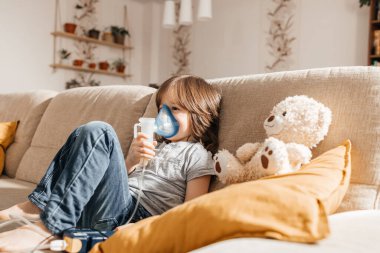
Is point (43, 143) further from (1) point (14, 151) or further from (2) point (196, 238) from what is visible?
(2) point (196, 238)

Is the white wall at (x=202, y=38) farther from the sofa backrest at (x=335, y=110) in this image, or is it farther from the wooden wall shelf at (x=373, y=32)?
the sofa backrest at (x=335, y=110)

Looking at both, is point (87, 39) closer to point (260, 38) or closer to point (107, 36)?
point (107, 36)

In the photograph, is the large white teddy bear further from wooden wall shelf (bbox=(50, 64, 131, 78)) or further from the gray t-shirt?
wooden wall shelf (bbox=(50, 64, 131, 78))

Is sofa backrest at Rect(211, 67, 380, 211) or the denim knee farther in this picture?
the denim knee

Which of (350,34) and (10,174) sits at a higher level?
(350,34)

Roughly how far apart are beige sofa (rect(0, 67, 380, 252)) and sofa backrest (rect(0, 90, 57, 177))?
0.51 feet

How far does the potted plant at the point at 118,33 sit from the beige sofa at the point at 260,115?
3215 millimetres

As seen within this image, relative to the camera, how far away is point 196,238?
797 mm

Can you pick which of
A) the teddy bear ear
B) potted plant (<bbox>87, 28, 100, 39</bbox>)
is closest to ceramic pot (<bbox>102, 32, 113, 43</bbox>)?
potted plant (<bbox>87, 28, 100, 39</bbox>)

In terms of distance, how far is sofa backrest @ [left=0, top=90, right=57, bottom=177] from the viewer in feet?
8.56

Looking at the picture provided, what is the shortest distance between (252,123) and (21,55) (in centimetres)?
411

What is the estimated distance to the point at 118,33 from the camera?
5539mm

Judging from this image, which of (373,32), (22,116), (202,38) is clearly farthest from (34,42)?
(373,32)

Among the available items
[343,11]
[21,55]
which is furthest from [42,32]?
[343,11]
